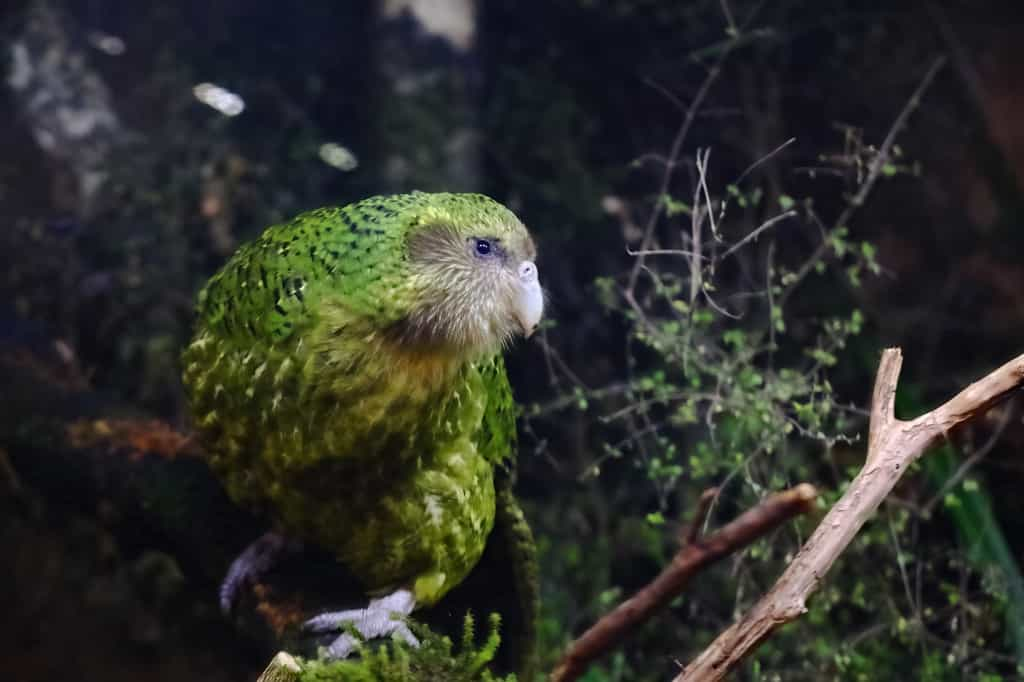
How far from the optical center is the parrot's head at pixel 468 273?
1690 mm

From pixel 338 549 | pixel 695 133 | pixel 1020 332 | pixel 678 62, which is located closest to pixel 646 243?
pixel 695 133

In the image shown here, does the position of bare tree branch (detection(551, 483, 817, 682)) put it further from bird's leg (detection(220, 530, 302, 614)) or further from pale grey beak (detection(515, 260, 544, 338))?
bird's leg (detection(220, 530, 302, 614))

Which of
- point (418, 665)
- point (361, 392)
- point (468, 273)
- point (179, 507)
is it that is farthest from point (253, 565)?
point (468, 273)

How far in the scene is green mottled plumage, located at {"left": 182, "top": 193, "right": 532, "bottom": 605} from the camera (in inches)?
68.0

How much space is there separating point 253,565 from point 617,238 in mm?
1358

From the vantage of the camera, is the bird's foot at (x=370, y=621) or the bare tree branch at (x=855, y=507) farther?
the bird's foot at (x=370, y=621)

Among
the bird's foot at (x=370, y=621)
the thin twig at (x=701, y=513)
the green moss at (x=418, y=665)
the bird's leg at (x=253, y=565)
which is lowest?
the bird's leg at (x=253, y=565)

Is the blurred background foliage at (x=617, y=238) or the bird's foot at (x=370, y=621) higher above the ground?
the blurred background foliage at (x=617, y=238)

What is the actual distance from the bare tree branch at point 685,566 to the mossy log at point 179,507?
129 mm

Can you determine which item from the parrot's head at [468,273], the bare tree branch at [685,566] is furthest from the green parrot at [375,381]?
the bare tree branch at [685,566]

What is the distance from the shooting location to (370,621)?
1.87m

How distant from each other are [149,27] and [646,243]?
211cm

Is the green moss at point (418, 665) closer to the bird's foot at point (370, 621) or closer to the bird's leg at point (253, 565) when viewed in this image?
the bird's foot at point (370, 621)

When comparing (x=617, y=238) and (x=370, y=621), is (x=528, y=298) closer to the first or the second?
(x=370, y=621)
